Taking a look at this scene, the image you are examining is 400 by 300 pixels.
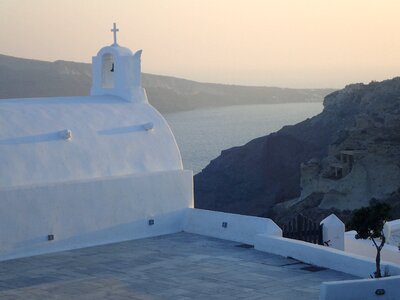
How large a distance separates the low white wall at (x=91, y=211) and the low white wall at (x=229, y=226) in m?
0.47

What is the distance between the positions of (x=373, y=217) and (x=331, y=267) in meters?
2.51

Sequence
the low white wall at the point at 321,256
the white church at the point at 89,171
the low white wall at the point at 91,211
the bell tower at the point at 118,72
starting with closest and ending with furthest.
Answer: the low white wall at the point at 321,256
the low white wall at the point at 91,211
the white church at the point at 89,171
the bell tower at the point at 118,72

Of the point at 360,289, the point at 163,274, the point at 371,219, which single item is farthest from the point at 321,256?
the point at 360,289

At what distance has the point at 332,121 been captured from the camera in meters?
85.8

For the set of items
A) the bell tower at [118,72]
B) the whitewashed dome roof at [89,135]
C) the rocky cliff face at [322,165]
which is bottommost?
the rocky cliff face at [322,165]

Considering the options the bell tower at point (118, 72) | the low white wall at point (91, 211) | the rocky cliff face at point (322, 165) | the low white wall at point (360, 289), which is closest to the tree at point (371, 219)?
the low white wall at point (360, 289)

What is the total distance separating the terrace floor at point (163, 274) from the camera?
12.8 meters

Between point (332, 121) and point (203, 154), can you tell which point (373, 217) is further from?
point (203, 154)

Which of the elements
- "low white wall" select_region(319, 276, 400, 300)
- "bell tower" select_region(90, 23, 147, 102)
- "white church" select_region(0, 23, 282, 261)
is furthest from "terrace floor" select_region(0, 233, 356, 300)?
"bell tower" select_region(90, 23, 147, 102)

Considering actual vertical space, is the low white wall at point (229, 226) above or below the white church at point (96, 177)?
below

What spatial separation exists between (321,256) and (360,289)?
299 cm

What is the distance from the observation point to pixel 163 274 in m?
14.1

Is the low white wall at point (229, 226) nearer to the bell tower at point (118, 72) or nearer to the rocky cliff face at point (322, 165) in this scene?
the bell tower at point (118, 72)

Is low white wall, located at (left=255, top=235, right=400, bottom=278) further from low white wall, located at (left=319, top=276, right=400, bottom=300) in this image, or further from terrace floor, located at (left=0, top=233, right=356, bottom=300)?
low white wall, located at (left=319, top=276, right=400, bottom=300)
